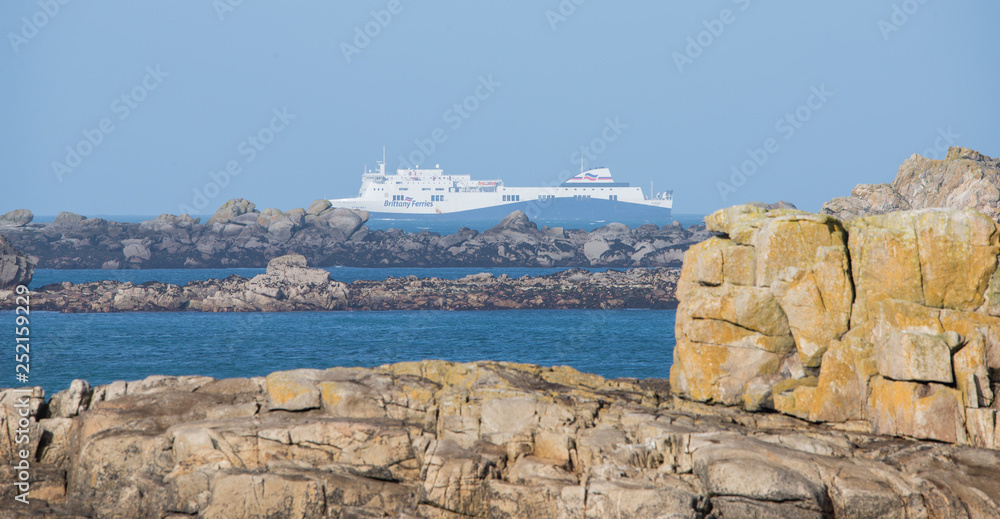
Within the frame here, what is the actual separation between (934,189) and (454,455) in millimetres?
53141

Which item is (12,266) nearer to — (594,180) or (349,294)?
(349,294)

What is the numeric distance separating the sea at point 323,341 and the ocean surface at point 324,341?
0.16 feet

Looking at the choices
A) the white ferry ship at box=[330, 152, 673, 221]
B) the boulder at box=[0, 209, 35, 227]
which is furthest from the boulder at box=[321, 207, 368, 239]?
the white ferry ship at box=[330, 152, 673, 221]

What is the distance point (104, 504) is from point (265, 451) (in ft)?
8.29

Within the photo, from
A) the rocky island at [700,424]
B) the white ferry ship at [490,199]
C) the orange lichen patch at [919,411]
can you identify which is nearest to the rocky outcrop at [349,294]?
the rocky island at [700,424]

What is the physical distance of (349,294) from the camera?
52.1 m

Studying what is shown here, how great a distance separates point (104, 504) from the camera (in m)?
11.8

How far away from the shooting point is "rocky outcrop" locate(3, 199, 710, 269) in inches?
3182

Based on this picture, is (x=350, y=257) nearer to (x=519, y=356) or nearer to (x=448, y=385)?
(x=519, y=356)

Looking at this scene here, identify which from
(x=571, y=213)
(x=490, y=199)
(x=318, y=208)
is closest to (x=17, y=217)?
(x=318, y=208)

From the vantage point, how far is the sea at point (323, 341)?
31.4 metres

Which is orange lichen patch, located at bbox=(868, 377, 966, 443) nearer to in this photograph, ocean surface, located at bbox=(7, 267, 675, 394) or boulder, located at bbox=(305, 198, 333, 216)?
ocean surface, located at bbox=(7, 267, 675, 394)

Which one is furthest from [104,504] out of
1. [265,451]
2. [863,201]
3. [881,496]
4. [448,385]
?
[863,201]

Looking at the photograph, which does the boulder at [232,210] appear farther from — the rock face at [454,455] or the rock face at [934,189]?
the rock face at [454,455]
